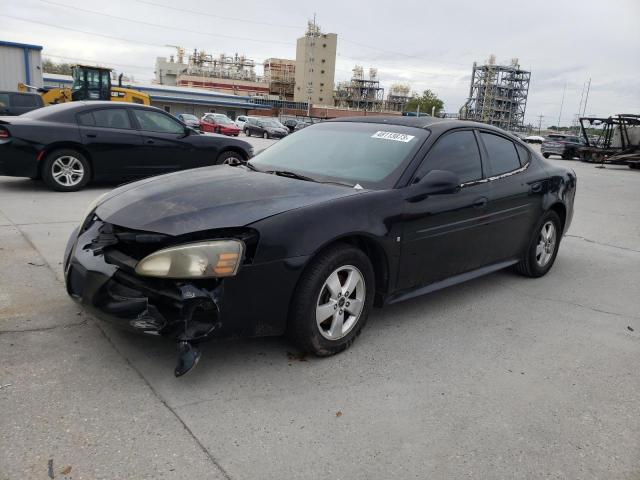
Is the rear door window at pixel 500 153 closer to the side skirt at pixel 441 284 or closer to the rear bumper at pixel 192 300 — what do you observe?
the side skirt at pixel 441 284

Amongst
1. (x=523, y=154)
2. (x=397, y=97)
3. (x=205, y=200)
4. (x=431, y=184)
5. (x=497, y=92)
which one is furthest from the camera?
(x=397, y=97)

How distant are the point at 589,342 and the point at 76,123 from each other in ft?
25.0

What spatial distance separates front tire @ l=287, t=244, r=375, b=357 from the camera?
3.02 meters

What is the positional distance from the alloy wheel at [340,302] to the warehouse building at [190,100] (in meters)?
76.5

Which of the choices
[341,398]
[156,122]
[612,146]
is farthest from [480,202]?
[612,146]

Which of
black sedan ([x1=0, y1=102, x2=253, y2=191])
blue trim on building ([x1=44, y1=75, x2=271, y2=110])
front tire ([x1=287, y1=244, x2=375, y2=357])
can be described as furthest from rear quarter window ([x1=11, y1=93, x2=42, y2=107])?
blue trim on building ([x1=44, y1=75, x2=271, y2=110])

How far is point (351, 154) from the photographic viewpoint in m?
3.98

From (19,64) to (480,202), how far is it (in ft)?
99.2

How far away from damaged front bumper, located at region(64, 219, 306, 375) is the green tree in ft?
399

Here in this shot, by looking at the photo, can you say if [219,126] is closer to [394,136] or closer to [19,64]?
[19,64]

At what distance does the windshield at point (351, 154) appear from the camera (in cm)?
370

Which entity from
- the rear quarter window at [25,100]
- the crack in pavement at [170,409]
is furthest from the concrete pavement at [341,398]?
the rear quarter window at [25,100]

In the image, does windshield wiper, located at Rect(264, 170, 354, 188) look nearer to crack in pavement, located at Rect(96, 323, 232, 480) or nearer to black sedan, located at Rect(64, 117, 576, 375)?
black sedan, located at Rect(64, 117, 576, 375)

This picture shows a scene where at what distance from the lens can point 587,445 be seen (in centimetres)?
255
